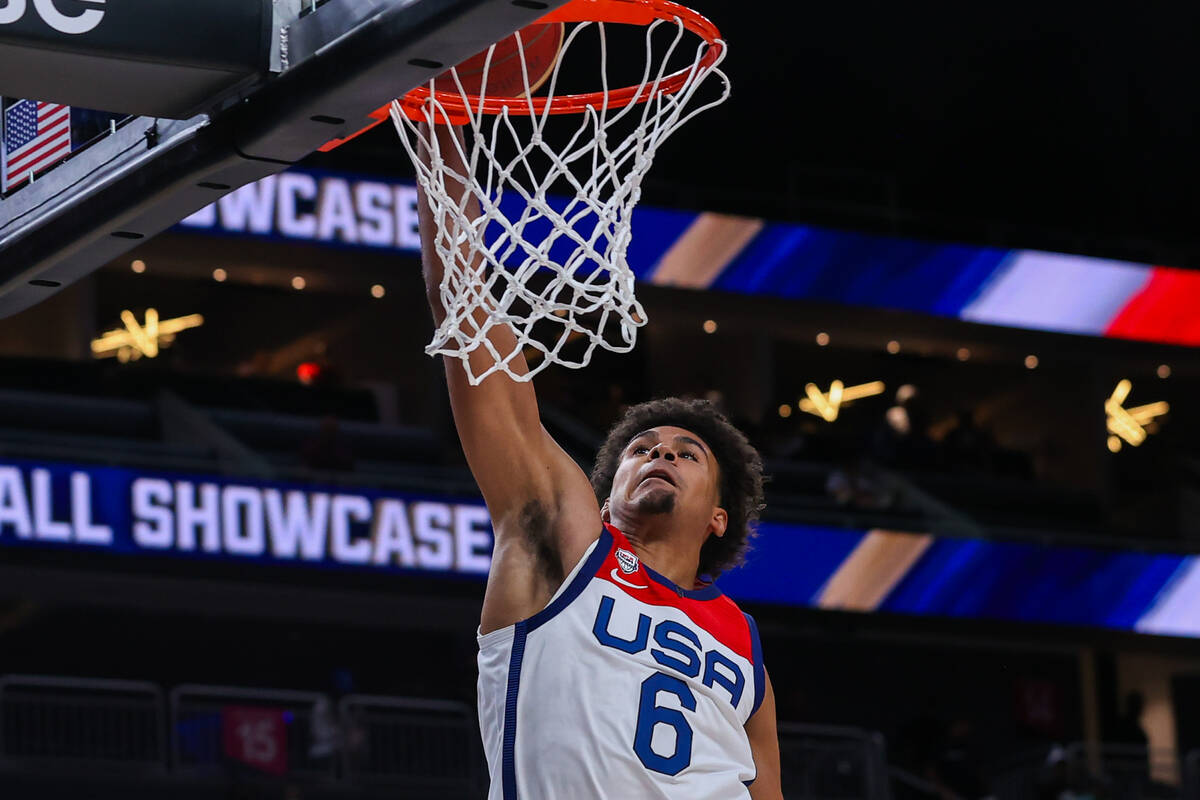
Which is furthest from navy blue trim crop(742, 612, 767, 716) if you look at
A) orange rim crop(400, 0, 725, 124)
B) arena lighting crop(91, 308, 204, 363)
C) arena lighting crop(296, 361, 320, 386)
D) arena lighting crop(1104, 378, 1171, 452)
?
arena lighting crop(1104, 378, 1171, 452)

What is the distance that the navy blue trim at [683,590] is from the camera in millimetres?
4266

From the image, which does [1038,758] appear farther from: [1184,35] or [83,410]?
[83,410]

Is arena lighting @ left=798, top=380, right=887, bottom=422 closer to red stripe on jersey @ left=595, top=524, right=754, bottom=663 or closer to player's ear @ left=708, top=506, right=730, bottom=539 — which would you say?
player's ear @ left=708, top=506, right=730, bottom=539

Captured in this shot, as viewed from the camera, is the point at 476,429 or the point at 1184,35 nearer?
the point at 476,429

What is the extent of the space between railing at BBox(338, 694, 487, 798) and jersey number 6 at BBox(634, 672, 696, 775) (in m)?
9.33

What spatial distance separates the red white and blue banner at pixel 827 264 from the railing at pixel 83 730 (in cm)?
683

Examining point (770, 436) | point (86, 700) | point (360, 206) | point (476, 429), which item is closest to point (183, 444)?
point (360, 206)

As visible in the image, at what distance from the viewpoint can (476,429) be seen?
4070 millimetres

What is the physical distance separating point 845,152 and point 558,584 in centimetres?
1990

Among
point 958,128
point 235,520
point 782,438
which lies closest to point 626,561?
point 235,520

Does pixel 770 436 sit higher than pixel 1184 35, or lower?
lower

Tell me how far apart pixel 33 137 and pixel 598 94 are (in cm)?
129

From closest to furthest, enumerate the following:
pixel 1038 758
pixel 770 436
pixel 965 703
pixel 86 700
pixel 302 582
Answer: pixel 86 700 < pixel 302 582 < pixel 1038 758 < pixel 770 436 < pixel 965 703

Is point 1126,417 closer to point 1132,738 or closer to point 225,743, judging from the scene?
point 1132,738
